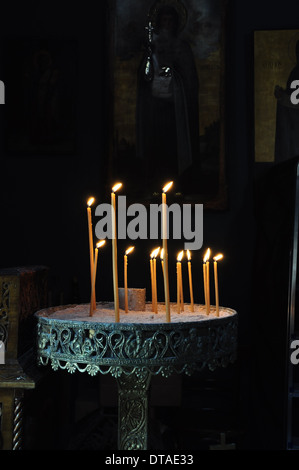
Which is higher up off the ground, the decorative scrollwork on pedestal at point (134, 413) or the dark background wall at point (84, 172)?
the dark background wall at point (84, 172)

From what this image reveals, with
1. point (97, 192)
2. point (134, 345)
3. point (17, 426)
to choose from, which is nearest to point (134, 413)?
point (134, 345)

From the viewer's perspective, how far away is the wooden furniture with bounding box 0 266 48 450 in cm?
197

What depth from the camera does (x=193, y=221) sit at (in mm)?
3324

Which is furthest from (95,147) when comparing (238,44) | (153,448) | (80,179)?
(153,448)

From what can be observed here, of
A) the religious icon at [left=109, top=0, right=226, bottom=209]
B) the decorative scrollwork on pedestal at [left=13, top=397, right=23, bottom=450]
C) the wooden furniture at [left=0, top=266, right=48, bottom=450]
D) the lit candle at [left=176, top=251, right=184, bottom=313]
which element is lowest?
the decorative scrollwork on pedestal at [left=13, top=397, right=23, bottom=450]

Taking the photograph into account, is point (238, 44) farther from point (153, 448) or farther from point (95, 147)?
point (153, 448)

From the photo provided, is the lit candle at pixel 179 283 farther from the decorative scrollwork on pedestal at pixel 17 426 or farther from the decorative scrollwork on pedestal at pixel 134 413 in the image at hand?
the decorative scrollwork on pedestal at pixel 17 426

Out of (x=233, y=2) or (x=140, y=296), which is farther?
(x=233, y=2)

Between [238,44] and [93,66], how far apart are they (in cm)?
96

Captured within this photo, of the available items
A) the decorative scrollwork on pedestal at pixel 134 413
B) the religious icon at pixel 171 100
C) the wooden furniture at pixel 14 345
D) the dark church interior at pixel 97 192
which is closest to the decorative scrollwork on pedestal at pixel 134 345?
the decorative scrollwork on pedestal at pixel 134 413

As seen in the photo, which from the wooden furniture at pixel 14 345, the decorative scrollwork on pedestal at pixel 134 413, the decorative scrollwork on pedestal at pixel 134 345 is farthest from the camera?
the wooden furniture at pixel 14 345

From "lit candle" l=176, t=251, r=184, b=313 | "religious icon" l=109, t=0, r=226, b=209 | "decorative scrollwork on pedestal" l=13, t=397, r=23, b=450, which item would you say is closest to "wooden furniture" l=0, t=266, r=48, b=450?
"decorative scrollwork on pedestal" l=13, t=397, r=23, b=450

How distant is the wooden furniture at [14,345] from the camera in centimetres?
197

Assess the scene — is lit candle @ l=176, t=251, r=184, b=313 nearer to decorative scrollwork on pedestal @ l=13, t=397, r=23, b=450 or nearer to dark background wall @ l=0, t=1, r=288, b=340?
decorative scrollwork on pedestal @ l=13, t=397, r=23, b=450
